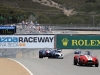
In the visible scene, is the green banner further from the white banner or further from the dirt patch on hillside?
the dirt patch on hillside

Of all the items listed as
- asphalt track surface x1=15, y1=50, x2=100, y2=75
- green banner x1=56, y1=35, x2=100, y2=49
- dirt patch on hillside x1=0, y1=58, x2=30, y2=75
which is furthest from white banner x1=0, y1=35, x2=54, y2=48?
dirt patch on hillside x1=0, y1=58, x2=30, y2=75

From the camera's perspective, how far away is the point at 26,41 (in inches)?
1900

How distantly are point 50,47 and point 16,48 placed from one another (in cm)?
413

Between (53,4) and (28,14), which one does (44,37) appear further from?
(53,4)

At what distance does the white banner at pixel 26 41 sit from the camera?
47656mm

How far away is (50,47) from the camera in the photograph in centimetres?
4784

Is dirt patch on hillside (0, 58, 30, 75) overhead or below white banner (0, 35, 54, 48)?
overhead

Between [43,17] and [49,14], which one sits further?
[49,14]

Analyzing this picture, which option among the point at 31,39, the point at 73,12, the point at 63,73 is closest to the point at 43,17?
the point at 73,12

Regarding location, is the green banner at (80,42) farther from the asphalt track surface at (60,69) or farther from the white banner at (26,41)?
the asphalt track surface at (60,69)

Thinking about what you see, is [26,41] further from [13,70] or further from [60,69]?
[13,70]

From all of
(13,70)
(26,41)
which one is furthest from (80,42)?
(13,70)

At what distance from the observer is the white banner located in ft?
156

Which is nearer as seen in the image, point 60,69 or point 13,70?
point 13,70
